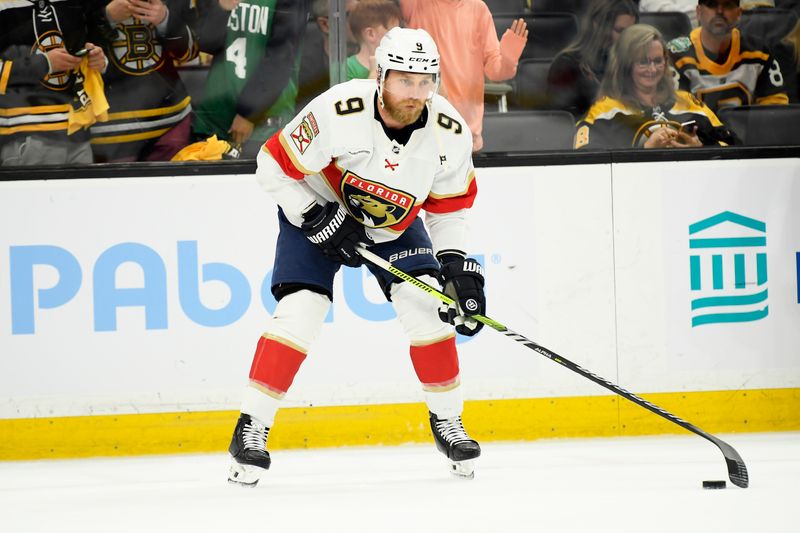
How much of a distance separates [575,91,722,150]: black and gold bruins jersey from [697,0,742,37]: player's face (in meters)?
0.26

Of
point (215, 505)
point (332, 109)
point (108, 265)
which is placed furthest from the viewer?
point (108, 265)

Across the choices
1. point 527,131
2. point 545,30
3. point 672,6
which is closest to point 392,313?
point 527,131

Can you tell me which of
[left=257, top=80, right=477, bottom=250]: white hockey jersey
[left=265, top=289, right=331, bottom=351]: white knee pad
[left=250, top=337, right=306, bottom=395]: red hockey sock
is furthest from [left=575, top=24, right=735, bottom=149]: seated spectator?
[left=250, top=337, right=306, bottom=395]: red hockey sock

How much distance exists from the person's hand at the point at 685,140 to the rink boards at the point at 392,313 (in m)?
0.12

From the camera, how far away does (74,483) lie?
3.48m

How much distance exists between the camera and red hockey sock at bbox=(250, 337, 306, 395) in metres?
3.05

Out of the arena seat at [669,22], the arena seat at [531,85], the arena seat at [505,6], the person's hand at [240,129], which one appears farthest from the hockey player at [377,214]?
the arena seat at [669,22]

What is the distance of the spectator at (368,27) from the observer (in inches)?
162

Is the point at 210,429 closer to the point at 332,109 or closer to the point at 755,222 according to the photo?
the point at 332,109

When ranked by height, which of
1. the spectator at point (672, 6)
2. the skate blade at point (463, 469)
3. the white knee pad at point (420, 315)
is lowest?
the skate blade at point (463, 469)

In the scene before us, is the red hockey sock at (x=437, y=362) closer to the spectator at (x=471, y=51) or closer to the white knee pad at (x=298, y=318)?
the white knee pad at (x=298, y=318)

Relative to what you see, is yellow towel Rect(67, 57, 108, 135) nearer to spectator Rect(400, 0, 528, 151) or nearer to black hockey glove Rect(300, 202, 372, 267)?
spectator Rect(400, 0, 528, 151)

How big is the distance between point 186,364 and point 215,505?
1.20 metres

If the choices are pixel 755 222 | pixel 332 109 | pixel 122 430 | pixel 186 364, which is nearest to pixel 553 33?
pixel 755 222
